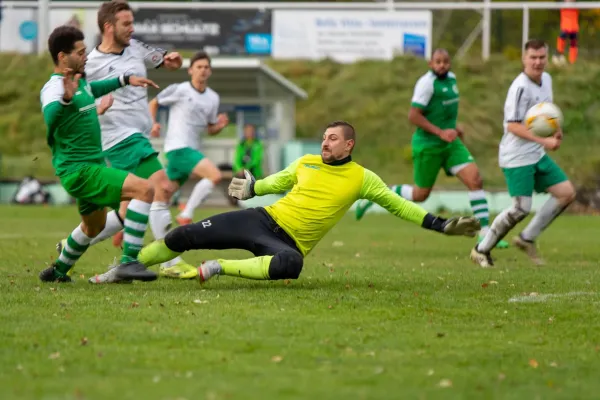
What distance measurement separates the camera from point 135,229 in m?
9.56

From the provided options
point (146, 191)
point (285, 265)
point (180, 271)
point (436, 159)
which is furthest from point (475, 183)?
point (146, 191)

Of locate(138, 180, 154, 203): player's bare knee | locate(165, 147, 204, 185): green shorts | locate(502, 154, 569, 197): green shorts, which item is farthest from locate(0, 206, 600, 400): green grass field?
locate(165, 147, 204, 185): green shorts

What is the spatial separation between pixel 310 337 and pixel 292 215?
2.81 meters

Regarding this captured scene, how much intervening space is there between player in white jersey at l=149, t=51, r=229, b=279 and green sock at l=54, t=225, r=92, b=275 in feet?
12.3

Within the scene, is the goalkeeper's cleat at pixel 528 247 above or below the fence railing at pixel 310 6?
below

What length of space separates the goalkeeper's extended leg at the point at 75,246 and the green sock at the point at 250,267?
1.35 m

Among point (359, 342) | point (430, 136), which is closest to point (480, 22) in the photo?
point (430, 136)

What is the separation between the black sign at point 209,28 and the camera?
37000 mm

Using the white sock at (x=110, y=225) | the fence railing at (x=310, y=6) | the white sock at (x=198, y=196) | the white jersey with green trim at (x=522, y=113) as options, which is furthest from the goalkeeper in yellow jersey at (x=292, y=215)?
the fence railing at (x=310, y=6)

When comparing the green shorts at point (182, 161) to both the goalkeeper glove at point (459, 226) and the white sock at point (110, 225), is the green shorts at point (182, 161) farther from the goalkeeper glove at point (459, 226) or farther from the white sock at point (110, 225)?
the goalkeeper glove at point (459, 226)

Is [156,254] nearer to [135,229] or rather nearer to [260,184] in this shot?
[135,229]

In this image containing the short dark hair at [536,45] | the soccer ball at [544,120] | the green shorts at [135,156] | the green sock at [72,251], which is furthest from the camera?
the short dark hair at [536,45]

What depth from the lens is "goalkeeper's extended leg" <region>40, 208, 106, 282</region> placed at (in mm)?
9703

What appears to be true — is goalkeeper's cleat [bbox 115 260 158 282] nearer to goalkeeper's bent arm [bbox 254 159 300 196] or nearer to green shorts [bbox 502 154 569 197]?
goalkeeper's bent arm [bbox 254 159 300 196]
